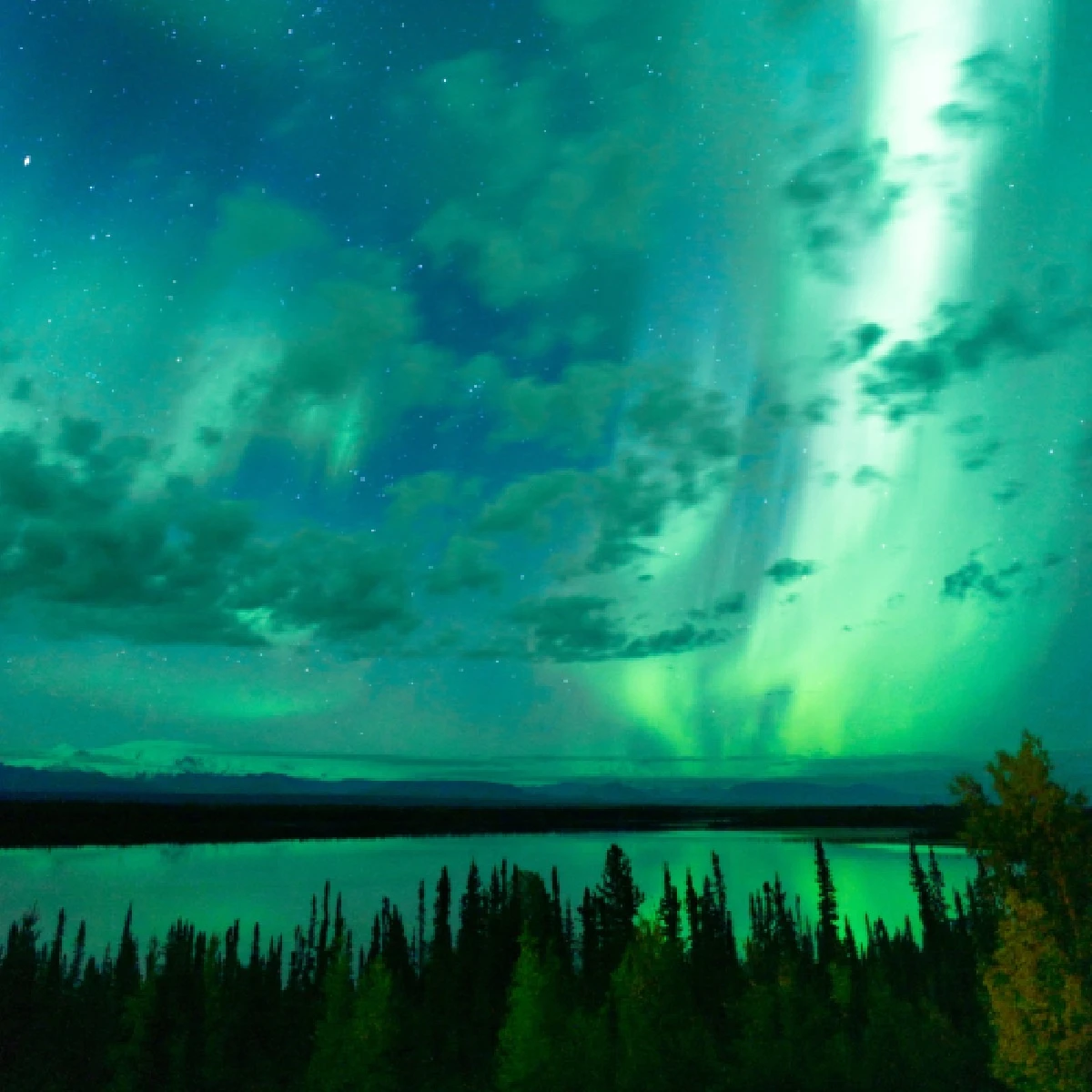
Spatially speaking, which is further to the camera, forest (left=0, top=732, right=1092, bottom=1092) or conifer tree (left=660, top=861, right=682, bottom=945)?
conifer tree (left=660, top=861, right=682, bottom=945)

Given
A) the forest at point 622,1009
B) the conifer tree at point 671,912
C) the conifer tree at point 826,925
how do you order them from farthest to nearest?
the conifer tree at point 826,925
the conifer tree at point 671,912
the forest at point 622,1009

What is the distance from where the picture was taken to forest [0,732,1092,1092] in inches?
1731

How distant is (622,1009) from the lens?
99188 millimetres

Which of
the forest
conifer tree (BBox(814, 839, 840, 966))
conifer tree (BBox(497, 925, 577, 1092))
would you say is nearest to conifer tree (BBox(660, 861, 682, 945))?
the forest

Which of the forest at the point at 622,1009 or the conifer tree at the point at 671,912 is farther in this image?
the conifer tree at the point at 671,912

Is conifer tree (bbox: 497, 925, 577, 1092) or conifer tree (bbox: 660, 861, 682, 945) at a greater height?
conifer tree (bbox: 660, 861, 682, 945)

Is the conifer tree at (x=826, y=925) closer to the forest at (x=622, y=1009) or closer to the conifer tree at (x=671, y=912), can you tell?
the forest at (x=622, y=1009)

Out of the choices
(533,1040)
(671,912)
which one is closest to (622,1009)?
(533,1040)

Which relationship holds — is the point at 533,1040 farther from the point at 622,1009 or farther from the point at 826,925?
the point at 826,925

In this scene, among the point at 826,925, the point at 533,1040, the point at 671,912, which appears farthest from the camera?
the point at 826,925

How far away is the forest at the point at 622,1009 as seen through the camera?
1731 inches

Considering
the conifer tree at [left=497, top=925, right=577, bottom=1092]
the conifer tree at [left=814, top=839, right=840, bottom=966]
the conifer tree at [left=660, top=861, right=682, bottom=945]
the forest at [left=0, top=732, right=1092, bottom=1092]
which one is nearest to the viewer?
the forest at [left=0, top=732, right=1092, bottom=1092]

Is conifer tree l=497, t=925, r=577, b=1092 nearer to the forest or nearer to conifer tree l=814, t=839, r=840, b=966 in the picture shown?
the forest

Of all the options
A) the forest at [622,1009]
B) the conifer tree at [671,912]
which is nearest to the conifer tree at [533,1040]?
the forest at [622,1009]
